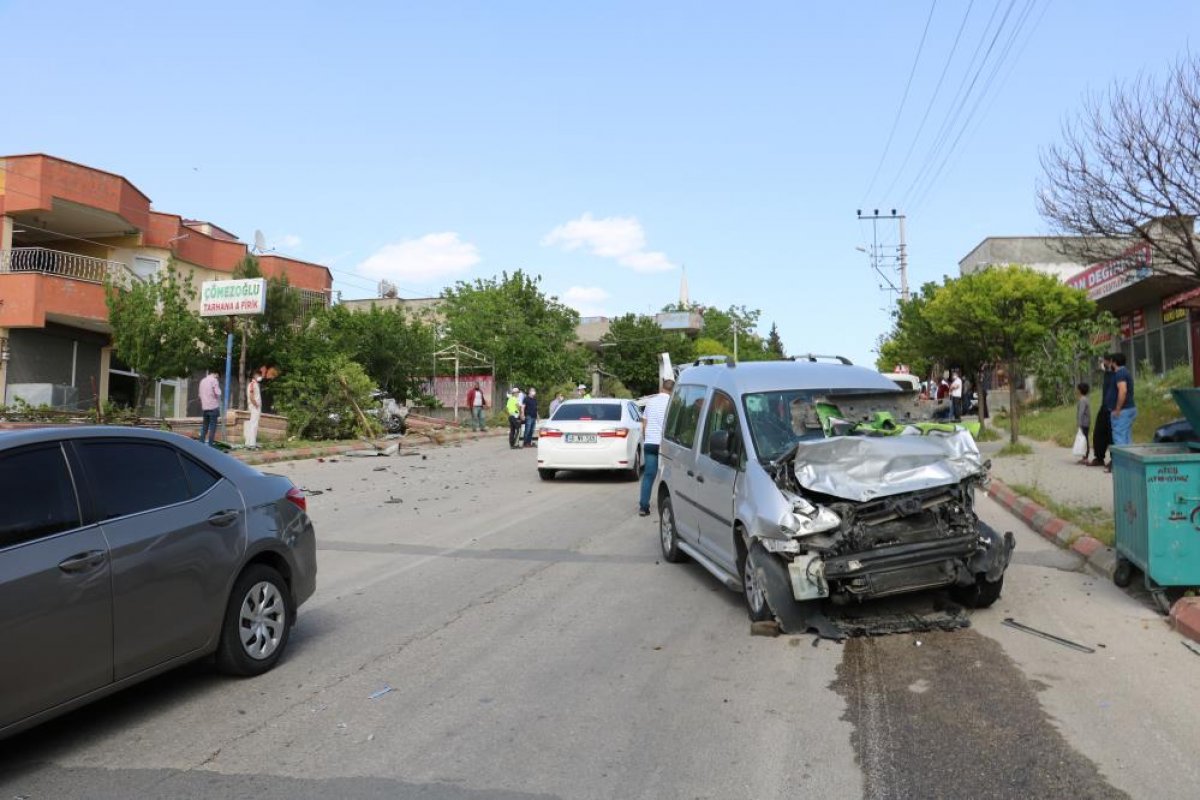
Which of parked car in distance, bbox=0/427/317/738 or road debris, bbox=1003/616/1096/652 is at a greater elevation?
parked car in distance, bbox=0/427/317/738

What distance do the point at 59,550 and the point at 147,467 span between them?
86cm

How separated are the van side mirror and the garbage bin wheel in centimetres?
334

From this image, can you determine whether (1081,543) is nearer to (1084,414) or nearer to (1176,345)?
(1084,414)

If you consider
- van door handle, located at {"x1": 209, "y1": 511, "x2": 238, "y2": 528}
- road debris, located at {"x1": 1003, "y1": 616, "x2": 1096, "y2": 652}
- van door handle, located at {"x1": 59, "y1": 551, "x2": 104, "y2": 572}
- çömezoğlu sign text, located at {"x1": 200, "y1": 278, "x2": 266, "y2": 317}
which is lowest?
road debris, located at {"x1": 1003, "y1": 616, "x2": 1096, "y2": 652}

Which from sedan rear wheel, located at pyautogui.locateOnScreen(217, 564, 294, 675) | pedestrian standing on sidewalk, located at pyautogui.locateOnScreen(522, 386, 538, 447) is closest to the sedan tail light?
sedan rear wheel, located at pyautogui.locateOnScreen(217, 564, 294, 675)

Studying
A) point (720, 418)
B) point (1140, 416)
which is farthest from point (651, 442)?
point (1140, 416)

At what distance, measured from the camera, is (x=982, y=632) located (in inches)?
233

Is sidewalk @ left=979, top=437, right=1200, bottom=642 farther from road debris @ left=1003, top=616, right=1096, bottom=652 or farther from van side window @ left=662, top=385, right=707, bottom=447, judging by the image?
van side window @ left=662, top=385, right=707, bottom=447

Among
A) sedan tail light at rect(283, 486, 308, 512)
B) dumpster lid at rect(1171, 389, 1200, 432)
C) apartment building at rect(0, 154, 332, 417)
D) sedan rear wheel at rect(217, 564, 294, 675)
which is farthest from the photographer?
apartment building at rect(0, 154, 332, 417)

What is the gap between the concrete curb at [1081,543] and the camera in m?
5.92

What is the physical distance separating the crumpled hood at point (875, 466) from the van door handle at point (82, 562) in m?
4.05

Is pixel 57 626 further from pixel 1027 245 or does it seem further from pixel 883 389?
pixel 1027 245

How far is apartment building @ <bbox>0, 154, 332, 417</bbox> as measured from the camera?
23688 millimetres

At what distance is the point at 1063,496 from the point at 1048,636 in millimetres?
6497
